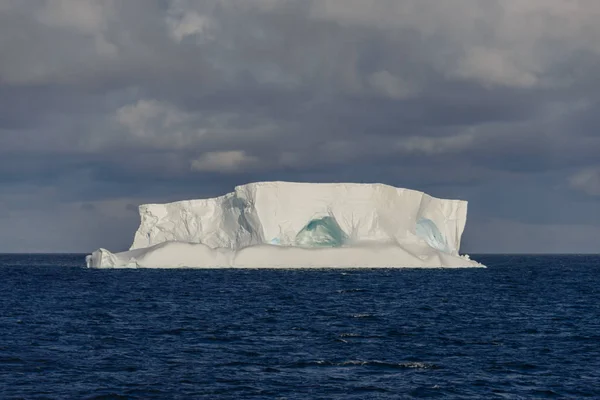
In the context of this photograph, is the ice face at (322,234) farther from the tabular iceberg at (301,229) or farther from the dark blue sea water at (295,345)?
the dark blue sea water at (295,345)

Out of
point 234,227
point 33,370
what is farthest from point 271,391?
point 234,227

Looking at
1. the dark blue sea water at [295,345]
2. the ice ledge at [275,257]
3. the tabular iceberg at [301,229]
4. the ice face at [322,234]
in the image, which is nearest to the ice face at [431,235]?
the tabular iceberg at [301,229]

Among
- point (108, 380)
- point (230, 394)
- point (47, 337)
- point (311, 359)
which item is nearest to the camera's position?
point (230, 394)

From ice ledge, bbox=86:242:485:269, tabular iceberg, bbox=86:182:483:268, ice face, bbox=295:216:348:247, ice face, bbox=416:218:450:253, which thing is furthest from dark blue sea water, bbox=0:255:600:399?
ice face, bbox=416:218:450:253

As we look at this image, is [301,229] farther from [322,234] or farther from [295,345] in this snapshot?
[295,345]

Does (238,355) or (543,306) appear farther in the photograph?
(543,306)

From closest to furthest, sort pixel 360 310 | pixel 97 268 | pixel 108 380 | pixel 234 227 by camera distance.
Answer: pixel 108 380, pixel 360 310, pixel 234 227, pixel 97 268

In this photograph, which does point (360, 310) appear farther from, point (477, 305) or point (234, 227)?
point (234, 227)
